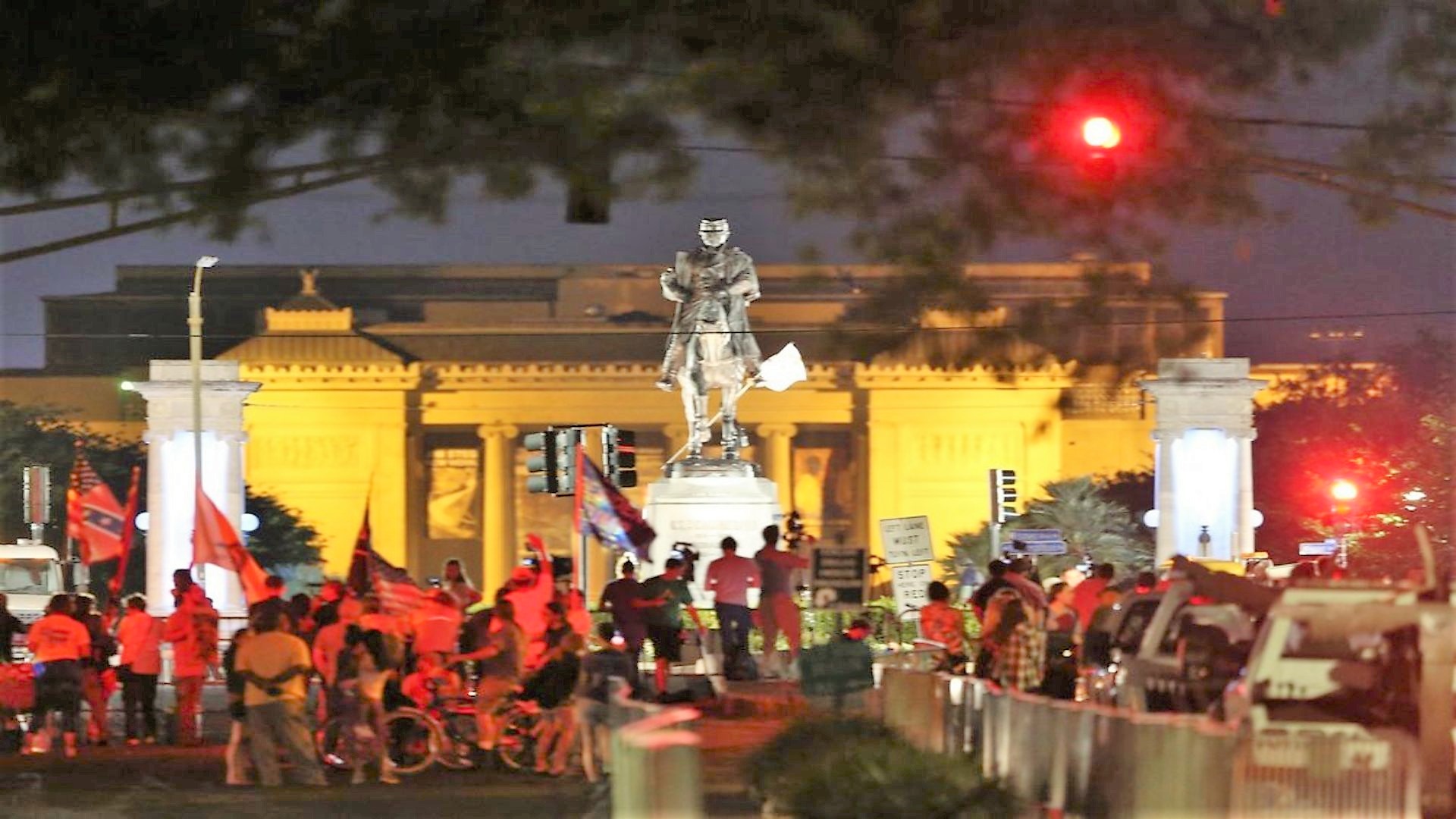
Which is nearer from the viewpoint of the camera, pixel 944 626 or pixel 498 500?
pixel 944 626

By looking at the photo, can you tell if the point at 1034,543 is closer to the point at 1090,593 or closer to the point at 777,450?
the point at 1090,593

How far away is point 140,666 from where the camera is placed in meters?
24.1

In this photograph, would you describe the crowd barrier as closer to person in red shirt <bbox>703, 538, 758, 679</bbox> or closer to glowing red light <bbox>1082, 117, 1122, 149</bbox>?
glowing red light <bbox>1082, 117, 1122, 149</bbox>

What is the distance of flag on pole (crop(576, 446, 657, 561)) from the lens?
28.7 metres

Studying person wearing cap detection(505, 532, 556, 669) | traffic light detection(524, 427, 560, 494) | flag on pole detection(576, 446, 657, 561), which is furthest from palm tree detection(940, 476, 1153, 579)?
person wearing cap detection(505, 532, 556, 669)

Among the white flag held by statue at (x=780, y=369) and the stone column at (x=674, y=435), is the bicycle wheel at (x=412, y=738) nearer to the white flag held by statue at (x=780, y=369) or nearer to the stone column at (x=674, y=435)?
the white flag held by statue at (x=780, y=369)

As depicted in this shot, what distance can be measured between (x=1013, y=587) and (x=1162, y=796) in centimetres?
1030

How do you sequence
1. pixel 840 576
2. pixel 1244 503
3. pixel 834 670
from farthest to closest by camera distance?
pixel 1244 503 → pixel 840 576 → pixel 834 670

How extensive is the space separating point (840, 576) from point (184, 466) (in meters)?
34.2

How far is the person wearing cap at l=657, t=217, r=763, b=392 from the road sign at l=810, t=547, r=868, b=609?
959cm

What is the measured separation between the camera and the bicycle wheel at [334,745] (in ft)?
67.7

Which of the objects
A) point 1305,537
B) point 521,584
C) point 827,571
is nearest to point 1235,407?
point 1305,537

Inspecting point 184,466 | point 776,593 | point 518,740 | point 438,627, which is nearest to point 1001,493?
point 776,593

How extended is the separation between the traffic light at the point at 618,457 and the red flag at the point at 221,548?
509cm
